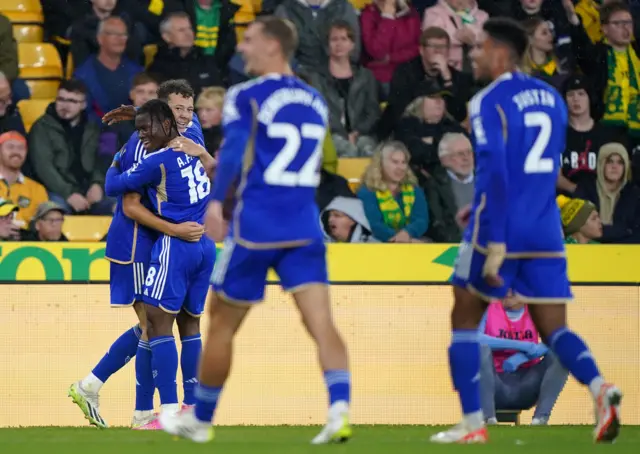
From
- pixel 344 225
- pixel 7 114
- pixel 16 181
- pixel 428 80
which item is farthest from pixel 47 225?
pixel 428 80

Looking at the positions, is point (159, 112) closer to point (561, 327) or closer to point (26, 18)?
point (561, 327)

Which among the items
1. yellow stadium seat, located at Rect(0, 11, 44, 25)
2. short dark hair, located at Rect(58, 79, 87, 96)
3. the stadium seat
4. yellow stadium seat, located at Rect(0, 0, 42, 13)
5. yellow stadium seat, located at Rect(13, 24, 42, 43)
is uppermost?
yellow stadium seat, located at Rect(0, 0, 42, 13)

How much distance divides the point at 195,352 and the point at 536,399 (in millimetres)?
2712

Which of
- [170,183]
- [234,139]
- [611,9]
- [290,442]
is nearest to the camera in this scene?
[234,139]

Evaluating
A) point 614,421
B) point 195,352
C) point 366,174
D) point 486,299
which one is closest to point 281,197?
point 486,299

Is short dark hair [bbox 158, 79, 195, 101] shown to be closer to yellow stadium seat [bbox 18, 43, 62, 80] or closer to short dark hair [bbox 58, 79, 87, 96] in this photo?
short dark hair [bbox 58, 79, 87, 96]

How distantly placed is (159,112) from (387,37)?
611 centimetres

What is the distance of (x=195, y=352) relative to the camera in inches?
347

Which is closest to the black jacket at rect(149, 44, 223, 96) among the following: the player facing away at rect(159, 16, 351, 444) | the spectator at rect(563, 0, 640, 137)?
the spectator at rect(563, 0, 640, 137)

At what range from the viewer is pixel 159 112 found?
8.34 metres

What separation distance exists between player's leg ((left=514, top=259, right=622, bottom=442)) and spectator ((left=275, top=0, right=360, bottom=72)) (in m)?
7.31

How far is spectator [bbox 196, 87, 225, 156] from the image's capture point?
500 inches

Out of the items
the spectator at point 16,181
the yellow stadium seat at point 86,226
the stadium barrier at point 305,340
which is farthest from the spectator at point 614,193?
the spectator at point 16,181

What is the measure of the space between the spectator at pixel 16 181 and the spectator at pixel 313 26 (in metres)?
3.04
